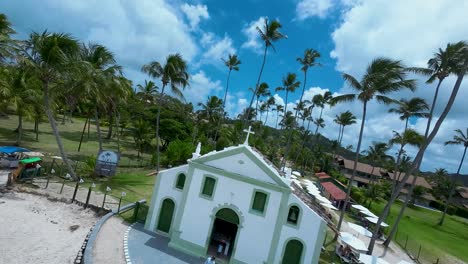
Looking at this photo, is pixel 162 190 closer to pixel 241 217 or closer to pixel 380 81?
pixel 241 217

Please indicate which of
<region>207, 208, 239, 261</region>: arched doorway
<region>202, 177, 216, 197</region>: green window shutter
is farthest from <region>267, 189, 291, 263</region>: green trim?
<region>202, 177, 216, 197</region>: green window shutter

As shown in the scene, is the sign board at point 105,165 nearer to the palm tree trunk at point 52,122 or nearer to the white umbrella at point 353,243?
the palm tree trunk at point 52,122

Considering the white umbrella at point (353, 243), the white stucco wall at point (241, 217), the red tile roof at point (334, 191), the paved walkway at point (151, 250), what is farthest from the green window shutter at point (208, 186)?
the red tile roof at point (334, 191)

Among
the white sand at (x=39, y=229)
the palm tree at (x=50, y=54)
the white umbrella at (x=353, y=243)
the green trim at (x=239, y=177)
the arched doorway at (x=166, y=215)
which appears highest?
the palm tree at (x=50, y=54)

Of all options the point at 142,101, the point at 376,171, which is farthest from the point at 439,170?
the point at 142,101

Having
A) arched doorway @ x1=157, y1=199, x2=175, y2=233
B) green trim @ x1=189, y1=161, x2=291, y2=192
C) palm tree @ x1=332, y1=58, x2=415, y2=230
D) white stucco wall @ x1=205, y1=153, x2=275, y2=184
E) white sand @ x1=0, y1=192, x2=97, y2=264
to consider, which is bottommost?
white sand @ x1=0, y1=192, x2=97, y2=264

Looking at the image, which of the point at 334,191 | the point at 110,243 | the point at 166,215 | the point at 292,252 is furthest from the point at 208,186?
the point at 334,191

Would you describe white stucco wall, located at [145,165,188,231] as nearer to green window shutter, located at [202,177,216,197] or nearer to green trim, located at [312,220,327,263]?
green window shutter, located at [202,177,216,197]
